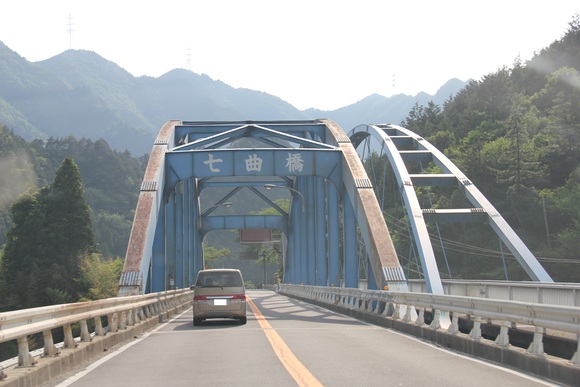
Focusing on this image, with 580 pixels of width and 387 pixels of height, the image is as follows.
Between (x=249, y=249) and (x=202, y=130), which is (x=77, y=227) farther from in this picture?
(x=249, y=249)

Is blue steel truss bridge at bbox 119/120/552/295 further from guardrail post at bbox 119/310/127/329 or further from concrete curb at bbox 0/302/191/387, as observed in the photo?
concrete curb at bbox 0/302/191/387

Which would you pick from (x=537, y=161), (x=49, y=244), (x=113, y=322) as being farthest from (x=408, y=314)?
(x=49, y=244)

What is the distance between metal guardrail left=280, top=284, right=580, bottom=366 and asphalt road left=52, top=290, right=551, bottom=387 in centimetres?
59

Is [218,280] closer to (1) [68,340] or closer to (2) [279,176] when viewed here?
(1) [68,340]

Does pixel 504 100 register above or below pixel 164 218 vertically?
above

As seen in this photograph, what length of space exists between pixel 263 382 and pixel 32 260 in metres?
58.4

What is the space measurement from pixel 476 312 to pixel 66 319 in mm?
6321

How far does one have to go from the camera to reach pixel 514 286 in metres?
22.6

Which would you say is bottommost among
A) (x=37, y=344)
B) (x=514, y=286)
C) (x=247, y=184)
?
(x=37, y=344)

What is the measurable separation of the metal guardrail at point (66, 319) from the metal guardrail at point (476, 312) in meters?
6.13

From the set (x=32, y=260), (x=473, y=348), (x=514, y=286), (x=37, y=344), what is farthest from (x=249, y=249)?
(x=473, y=348)

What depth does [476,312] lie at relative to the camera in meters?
12.3

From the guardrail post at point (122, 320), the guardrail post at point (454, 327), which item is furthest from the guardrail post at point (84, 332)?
the guardrail post at point (454, 327)

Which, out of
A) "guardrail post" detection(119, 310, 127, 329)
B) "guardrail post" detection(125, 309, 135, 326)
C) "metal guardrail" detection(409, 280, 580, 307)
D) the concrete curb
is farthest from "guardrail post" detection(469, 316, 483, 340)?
"guardrail post" detection(125, 309, 135, 326)
